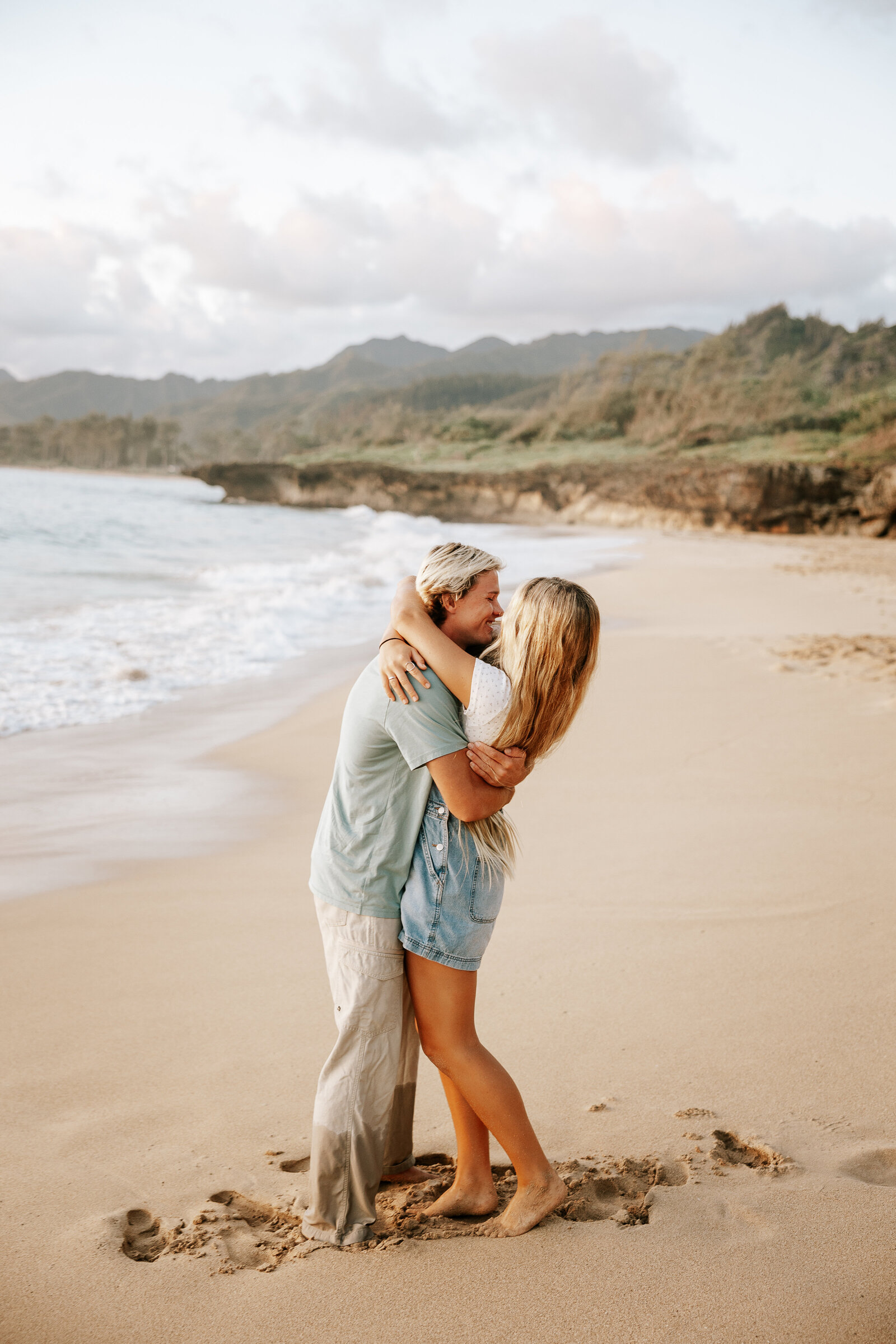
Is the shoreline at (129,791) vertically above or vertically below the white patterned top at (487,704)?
below

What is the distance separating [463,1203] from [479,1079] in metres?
0.35

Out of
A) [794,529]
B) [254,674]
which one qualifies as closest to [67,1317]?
[254,674]

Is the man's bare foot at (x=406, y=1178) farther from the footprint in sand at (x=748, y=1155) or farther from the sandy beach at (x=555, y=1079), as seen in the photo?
the footprint in sand at (x=748, y=1155)

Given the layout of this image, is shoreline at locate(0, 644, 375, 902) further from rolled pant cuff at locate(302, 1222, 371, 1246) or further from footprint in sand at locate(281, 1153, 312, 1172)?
rolled pant cuff at locate(302, 1222, 371, 1246)

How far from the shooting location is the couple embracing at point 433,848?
1.93 m

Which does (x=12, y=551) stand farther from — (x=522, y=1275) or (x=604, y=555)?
(x=522, y=1275)

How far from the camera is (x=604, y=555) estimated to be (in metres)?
19.7

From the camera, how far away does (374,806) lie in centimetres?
200

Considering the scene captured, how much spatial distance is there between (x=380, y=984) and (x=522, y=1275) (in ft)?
2.14

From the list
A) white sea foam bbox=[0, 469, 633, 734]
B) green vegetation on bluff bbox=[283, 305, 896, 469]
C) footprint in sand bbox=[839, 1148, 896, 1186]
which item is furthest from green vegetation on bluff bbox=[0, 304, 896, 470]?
footprint in sand bbox=[839, 1148, 896, 1186]

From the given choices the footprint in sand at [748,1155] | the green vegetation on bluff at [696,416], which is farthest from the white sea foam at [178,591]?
the green vegetation on bluff at [696,416]

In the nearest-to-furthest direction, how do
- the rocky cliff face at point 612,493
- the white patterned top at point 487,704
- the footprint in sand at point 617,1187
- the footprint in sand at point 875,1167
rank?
the white patterned top at point 487,704 → the footprint in sand at point 617,1187 → the footprint in sand at point 875,1167 → the rocky cliff face at point 612,493

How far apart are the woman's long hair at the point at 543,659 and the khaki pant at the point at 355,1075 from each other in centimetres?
34

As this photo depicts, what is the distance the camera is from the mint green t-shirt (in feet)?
6.42
